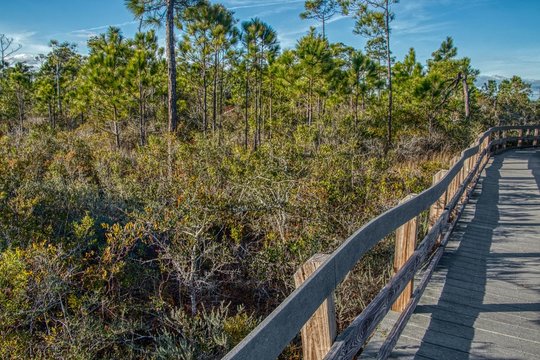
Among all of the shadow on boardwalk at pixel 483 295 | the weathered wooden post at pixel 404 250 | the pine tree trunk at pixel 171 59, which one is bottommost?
the shadow on boardwalk at pixel 483 295

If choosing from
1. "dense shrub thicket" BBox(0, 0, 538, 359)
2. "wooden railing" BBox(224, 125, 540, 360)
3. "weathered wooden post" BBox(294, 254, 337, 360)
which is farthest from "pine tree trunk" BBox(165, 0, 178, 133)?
"weathered wooden post" BBox(294, 254, 337, 360)

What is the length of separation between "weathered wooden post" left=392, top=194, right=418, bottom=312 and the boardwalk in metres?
0.12

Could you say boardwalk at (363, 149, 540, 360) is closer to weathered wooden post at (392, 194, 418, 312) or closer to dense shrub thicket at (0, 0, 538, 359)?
weathered wooden post at (392, 194, 418, 312)

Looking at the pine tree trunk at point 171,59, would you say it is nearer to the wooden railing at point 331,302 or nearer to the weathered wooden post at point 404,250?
the wooden railing at point 331,302

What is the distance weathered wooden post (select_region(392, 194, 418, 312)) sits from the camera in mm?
3189

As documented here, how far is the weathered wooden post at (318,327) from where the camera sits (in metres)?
1.81

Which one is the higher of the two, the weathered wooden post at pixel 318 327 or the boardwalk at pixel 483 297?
the weathered wooden post at pixel 318 327

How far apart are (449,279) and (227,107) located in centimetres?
3554

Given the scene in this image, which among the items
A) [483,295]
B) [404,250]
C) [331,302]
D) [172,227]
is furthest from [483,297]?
[172,227]

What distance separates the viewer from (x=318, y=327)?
184cm

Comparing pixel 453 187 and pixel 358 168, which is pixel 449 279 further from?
pixel 358 168

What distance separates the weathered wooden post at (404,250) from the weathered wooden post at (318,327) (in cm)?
152

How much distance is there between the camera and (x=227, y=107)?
38.2 m

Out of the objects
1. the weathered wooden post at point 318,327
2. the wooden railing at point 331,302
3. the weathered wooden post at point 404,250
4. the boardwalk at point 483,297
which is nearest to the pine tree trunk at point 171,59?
the boardwalk at point 483,297
